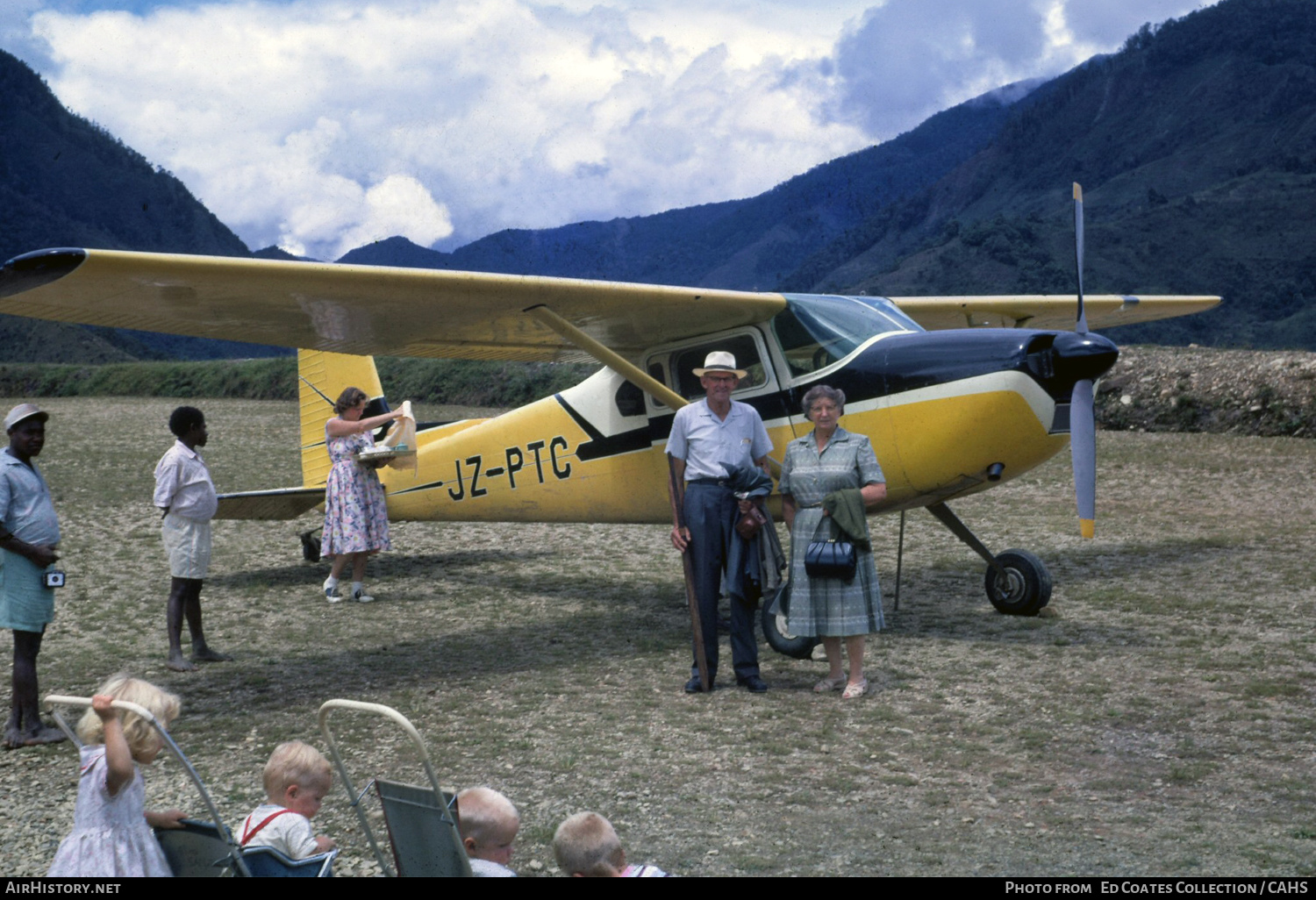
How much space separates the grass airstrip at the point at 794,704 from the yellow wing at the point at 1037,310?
227cm

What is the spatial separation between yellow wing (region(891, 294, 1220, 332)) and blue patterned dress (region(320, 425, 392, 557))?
4.78 metres

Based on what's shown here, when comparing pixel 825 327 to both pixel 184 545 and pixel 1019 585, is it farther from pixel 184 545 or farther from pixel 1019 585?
pixel 184 545

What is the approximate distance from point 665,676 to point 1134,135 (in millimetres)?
178286

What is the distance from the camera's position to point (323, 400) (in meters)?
11.1

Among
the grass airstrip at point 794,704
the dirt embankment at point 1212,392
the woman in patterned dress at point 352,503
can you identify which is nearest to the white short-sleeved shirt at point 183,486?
the grass airstrip at point 794,704

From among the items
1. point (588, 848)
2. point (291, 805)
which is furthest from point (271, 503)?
point (588, 848)

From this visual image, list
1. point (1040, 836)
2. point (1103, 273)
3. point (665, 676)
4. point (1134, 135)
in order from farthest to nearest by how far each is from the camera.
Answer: point (1134, 135)
point (1103, 273)
point (665, 676)
point (1040, 836)

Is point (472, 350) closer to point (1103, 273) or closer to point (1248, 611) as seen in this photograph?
point (1248, 611)

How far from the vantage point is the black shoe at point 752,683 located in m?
6.27

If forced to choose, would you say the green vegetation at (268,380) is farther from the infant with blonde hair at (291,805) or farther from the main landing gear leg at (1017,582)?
the infant with blonde hair at (291,805)

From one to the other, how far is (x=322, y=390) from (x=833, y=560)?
6916mm

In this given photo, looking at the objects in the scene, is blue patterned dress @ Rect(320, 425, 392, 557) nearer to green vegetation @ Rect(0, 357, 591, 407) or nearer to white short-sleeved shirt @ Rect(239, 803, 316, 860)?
white short-sleeved shirt @ Rect(239, 803, 316, 860)

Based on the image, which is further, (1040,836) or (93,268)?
(93,268)
